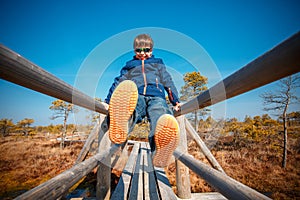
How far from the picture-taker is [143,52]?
178 cm

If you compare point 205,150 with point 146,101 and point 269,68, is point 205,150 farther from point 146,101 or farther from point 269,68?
point 269,68

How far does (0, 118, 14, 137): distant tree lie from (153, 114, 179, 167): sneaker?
992 inches

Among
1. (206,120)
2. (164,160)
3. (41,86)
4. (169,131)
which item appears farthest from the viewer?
(206,120)

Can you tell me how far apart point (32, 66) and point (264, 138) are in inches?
419

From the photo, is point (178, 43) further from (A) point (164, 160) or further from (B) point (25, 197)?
(B) point (25, 197)

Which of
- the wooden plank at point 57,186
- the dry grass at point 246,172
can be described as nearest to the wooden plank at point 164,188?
the wooden plank at point 57,186

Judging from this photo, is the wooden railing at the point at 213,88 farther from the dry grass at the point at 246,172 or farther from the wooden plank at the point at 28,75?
the dry grass at the point at 246,172

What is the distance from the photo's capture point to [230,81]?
57 centimetres

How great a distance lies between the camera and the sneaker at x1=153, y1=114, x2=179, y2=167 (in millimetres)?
988

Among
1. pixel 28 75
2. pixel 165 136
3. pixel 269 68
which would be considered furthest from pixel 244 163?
pixel 28 75

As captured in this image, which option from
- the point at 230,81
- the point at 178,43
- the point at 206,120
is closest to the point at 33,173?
the point at 178,43

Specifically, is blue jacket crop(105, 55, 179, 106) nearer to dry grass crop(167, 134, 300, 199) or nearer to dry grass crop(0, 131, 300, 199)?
dry grass crop(167, 134, 300, 199)

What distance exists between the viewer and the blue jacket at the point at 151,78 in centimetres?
153

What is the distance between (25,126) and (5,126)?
7.83ft
